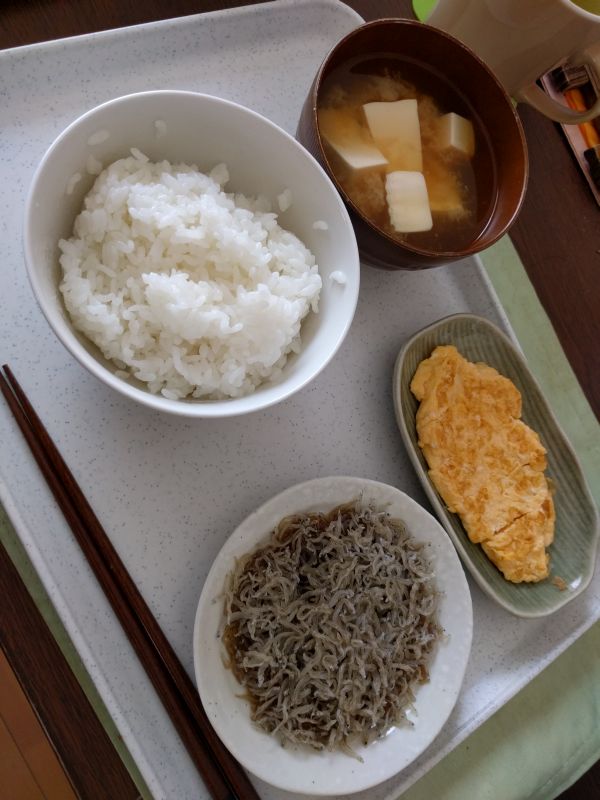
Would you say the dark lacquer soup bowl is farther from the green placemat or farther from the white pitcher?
the green placemat

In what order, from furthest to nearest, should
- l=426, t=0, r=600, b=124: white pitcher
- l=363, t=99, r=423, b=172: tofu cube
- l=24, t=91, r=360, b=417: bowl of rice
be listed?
l=363, t=99, r=423, b=172: tofu cube < l=426, t=0, r=600, b=124: white pitcher < l=24, t=91, r=360, b=417: bowl of rice

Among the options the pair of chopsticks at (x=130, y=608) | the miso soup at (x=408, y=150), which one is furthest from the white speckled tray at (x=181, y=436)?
the miso soup at (x=408, y=150)

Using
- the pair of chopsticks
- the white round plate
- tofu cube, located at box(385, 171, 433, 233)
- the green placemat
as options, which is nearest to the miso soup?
tofu cube, located at box(385, 171, 433, 233)

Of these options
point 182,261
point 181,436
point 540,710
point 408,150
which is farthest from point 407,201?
point 540,710

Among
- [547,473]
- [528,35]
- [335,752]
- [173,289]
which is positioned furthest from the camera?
[547,473]

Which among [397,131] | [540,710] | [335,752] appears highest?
[397,131]

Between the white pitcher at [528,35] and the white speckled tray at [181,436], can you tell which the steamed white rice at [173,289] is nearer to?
the white speckled tray at [181,436]

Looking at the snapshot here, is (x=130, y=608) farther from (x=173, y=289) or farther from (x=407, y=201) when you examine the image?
(x=407, y=201)

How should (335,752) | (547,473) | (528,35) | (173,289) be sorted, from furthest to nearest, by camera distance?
(547,473), (528,35), (335,752), (173,289)
